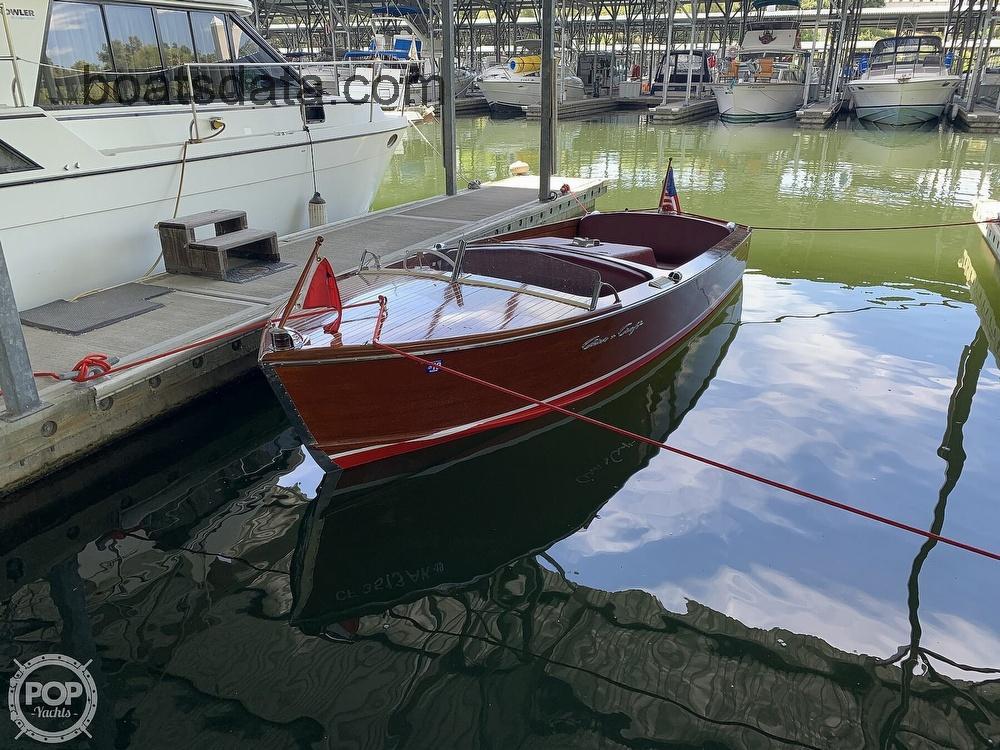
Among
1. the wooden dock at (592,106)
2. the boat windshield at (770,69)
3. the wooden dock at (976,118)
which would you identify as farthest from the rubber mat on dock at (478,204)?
the boat windshield at (770,69)

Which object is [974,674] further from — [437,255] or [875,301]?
[875,301]

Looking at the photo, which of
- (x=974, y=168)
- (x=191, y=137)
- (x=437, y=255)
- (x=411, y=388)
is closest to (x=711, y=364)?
(x=437, y=255)

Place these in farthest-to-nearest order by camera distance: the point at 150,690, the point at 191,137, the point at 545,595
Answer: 1. the point at 191,137
2. the point at 545,595
3. the point at 150,690

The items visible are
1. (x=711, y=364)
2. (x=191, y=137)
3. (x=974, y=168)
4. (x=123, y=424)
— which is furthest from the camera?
(x=974, y=168)

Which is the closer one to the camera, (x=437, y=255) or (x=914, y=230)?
(x=437, y=255)

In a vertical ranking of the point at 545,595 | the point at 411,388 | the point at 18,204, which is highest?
the point at 18,204

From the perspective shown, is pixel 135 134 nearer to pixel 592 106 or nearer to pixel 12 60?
pixel 12 60

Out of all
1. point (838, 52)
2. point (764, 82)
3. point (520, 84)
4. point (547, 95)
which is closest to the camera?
point (547, 95)

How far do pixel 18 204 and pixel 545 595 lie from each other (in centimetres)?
566

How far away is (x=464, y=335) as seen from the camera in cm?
512

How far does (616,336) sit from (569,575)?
7.75 feet

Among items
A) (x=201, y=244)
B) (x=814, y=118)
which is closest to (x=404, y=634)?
(x=201, y=244)

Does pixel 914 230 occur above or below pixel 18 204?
below

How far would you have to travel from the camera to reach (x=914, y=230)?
12.2 meters
